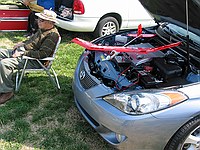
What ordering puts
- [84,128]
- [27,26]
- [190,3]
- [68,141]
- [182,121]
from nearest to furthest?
[182,121] < [190,3] < [68,141] < [84,128] < [27,26]

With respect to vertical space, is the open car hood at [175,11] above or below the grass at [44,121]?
above

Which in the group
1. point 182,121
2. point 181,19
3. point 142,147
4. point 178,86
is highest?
point 181,19

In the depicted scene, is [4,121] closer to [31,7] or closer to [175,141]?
[175,141]

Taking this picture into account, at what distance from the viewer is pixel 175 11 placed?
12.7 ft

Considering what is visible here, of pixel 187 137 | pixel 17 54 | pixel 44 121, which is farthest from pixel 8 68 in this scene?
pixel 187 137

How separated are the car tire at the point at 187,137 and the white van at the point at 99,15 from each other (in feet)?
12.1

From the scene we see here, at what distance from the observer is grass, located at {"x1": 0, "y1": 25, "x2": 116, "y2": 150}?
3.74 meters

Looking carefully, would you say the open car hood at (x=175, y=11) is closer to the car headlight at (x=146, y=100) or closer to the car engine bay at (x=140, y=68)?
the car engine bay at (x=140, y=68)

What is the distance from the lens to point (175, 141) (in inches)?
125

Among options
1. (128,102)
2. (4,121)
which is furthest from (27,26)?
(128,102)

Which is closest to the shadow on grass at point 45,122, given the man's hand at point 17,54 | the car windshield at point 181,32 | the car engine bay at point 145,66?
the man's hand at point 17,54

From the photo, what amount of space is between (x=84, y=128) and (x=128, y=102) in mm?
972

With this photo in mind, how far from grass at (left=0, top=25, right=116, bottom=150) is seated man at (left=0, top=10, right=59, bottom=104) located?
0.21 meters

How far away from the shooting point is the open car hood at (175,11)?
344cm
